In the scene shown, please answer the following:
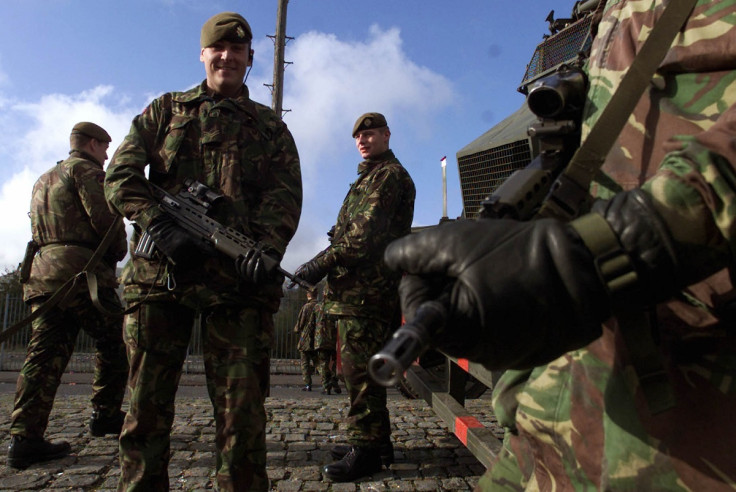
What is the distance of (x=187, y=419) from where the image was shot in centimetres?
506

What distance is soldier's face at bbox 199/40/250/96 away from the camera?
2.84 meters

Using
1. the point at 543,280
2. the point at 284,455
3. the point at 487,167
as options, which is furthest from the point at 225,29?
the point at 284,455

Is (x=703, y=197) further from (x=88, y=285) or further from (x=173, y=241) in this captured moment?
(x=88, y=285)

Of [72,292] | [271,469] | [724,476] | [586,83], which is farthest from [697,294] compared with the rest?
[72,292]

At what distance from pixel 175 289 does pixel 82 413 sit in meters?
3.59

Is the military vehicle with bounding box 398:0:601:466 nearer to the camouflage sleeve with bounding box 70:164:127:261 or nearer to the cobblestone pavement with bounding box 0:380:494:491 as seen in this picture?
the cobblestone pavement with bounding box 0:380:494:491

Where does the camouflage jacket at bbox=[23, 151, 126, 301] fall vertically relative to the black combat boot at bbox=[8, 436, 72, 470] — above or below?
above

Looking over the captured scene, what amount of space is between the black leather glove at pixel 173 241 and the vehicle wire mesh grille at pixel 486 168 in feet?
5.39

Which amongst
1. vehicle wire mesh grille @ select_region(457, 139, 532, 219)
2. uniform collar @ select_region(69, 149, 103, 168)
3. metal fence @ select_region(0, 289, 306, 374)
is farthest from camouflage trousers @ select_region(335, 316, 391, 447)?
metal fence @ select_region(0, 289, 306, 374)

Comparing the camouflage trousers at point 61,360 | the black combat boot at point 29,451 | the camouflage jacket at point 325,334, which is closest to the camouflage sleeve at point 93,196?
the camouflage trousers at point 61,360

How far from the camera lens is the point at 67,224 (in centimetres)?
428

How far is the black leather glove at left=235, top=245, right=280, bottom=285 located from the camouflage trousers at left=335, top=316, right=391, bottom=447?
4.32 feet

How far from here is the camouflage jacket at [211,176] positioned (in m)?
2.61

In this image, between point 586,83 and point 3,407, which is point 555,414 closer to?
point 586,83
